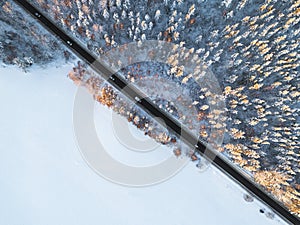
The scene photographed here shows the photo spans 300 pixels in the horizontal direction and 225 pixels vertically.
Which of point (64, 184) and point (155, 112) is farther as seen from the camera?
point (155, 112)

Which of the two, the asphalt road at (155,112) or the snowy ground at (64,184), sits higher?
the asphalt road at (155,112)

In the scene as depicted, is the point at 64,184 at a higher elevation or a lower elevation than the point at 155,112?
lower

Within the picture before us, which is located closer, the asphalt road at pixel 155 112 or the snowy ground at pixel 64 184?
the snowy ground at pixel 64 184

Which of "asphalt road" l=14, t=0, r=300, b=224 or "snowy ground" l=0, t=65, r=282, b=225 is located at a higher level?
"asphalt road" l=14, t=0, r=300, b=224

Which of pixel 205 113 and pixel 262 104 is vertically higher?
pixel 262 104

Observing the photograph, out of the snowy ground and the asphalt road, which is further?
the asphalt road

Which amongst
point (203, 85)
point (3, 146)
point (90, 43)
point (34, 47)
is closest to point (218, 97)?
point (203, 85)

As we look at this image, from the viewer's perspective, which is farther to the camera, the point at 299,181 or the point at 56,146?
the point at 299,181

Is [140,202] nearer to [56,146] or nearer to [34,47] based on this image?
[56,146]
